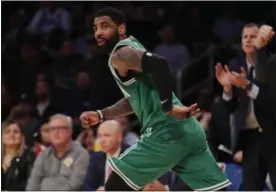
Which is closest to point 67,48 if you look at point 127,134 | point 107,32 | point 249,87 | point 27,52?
point 27,52

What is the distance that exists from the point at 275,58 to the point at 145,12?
161 inches

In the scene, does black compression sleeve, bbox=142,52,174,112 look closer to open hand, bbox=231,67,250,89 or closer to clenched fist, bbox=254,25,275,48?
clenched fist, bbox=254,25,275,48

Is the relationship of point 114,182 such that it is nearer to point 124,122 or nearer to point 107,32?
point 107,32

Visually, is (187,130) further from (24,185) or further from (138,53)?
(24,185)

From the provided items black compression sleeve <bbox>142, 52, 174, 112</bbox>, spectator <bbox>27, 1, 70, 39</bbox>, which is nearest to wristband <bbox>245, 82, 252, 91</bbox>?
black compression sleeve <bbox>142, 52, 174, 112</bbox>

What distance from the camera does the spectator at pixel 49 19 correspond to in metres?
10.4

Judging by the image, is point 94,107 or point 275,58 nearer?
point 275,58

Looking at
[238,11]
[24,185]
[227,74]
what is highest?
[238,11]

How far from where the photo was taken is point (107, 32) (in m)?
4.84

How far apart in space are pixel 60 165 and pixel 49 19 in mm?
3809

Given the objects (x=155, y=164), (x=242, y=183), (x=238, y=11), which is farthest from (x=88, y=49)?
(x=155, y=164)

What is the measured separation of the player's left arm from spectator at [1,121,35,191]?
9.39 feet

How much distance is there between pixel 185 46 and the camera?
9578 mm

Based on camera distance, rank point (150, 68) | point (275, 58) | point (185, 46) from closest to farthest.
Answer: point (150, 68), point (275, 58), point (185, 46)
